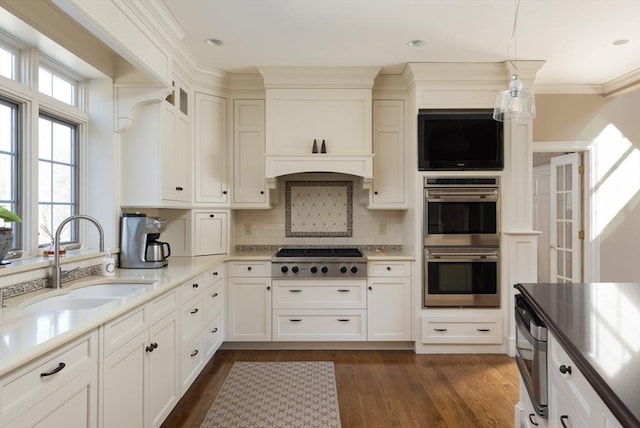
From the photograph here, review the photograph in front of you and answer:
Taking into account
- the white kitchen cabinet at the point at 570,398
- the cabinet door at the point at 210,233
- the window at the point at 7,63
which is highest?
the window at the point at 7,63

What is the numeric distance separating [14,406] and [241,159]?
2845 millimetres

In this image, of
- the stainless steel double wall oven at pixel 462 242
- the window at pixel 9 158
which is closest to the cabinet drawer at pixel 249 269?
the stainless steel double wall oven at pixel 462 242

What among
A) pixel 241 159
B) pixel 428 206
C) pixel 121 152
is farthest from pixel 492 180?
pixel 121 152

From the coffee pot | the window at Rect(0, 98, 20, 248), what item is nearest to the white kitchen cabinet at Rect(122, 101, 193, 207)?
the coffee pot

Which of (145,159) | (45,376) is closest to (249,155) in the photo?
(145,159)

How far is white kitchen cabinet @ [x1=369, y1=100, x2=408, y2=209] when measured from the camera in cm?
368

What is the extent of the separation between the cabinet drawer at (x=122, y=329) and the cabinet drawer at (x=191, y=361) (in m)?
0.72

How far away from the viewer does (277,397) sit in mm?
2578

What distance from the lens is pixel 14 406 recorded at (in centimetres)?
106

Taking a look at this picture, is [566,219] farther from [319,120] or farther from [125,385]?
[125,385]

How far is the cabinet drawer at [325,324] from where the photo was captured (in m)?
3.42

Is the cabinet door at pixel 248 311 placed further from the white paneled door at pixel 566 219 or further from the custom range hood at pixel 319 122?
the white paneled door at pixel 566 219

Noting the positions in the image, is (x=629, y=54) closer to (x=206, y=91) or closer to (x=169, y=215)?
(x=206, y=91)

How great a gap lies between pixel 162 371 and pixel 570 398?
2002 millimetres
